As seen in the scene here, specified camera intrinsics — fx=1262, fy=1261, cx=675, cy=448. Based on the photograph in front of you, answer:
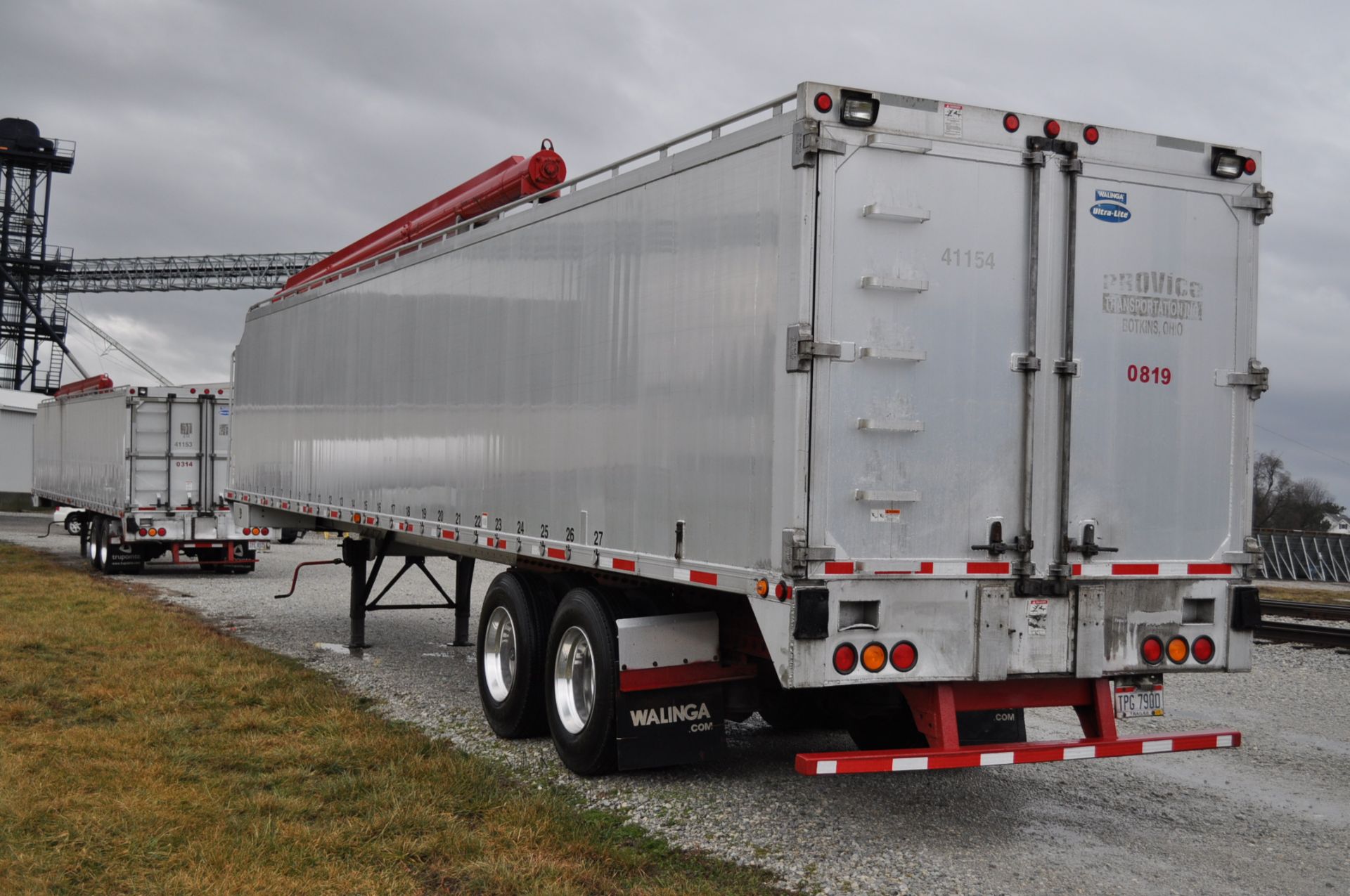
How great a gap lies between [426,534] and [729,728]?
3.05 meters

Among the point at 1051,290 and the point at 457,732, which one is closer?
the point at 1051,290

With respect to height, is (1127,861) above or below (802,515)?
below

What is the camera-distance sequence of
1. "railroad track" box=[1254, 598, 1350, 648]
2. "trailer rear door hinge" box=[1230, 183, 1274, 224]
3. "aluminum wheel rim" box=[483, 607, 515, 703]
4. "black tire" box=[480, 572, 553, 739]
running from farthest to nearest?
"railroad track" box=[1254, 598, 1350, 648] < "aluminum wheel rim" box=[483, 607, 515, 703] < "black tire" box=[480, 572, 553, 739] < "trailer rear door hinge" box=[1230, 183, 1274, 224]

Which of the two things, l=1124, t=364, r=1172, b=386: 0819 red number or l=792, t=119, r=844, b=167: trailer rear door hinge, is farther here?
l=1124, t=364, r=1172, b=386: 0819 red number

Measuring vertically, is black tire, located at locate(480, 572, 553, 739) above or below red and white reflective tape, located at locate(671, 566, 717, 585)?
below

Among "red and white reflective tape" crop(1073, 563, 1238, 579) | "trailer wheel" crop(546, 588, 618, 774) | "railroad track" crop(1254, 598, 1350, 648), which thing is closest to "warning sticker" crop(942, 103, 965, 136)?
"red and white reflective tape" crop(1073, 563, 1238, 579)

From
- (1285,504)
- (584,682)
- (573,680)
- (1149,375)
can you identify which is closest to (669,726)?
(584,682)

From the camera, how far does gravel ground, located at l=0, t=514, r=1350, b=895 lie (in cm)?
619

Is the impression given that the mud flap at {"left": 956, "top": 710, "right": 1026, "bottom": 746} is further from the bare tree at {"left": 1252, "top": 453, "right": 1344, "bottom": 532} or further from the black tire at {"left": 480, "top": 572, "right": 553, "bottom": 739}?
the bare tree at {"left": 1252, "top": 453, "right": 1344, "bottom": 532}

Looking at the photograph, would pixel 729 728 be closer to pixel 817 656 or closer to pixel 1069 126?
pixel 817 656

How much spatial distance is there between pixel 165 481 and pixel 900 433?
19599 millimetres

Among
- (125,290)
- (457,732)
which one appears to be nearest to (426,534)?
(457,732)

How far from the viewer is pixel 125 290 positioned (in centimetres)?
Answer: 6869

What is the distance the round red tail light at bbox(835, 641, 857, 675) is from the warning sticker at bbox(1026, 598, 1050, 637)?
1017 millimetres
